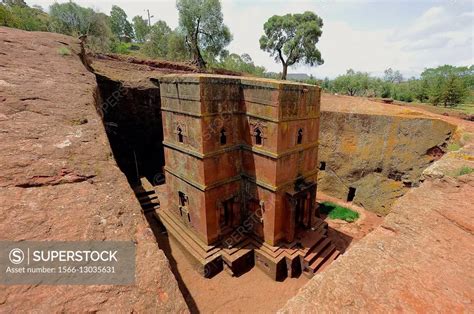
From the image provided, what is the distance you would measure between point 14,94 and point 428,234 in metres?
5.70

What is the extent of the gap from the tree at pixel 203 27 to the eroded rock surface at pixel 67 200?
2556cm

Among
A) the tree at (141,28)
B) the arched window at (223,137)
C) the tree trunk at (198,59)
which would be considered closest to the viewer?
the arched window at (223,137)

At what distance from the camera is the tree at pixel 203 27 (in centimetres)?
2483

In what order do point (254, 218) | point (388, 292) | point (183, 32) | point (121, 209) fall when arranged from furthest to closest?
point (183, 32) < point (254, 218) < point (121, 209) < point (388, 292)

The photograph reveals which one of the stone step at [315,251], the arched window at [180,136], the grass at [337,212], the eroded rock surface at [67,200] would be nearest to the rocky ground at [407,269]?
the eroded rock surface at [67,200]

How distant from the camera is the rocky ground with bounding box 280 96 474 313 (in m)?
1.54

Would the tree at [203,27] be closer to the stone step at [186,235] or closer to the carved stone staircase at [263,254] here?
the stone step at [186,235]

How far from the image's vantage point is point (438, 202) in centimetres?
265

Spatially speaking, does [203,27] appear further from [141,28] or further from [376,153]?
[141,28]

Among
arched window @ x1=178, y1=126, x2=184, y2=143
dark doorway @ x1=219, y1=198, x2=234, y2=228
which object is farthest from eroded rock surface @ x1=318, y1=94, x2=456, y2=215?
arched window @ x1=178, y1=126, x2=184, y2=143

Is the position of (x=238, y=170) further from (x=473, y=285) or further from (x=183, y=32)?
(x=183, y=32)

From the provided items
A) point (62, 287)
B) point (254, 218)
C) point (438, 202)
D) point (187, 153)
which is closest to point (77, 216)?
point (62, 287)

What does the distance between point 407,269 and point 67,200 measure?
110 inches

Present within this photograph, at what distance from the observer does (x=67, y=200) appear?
198 cm
